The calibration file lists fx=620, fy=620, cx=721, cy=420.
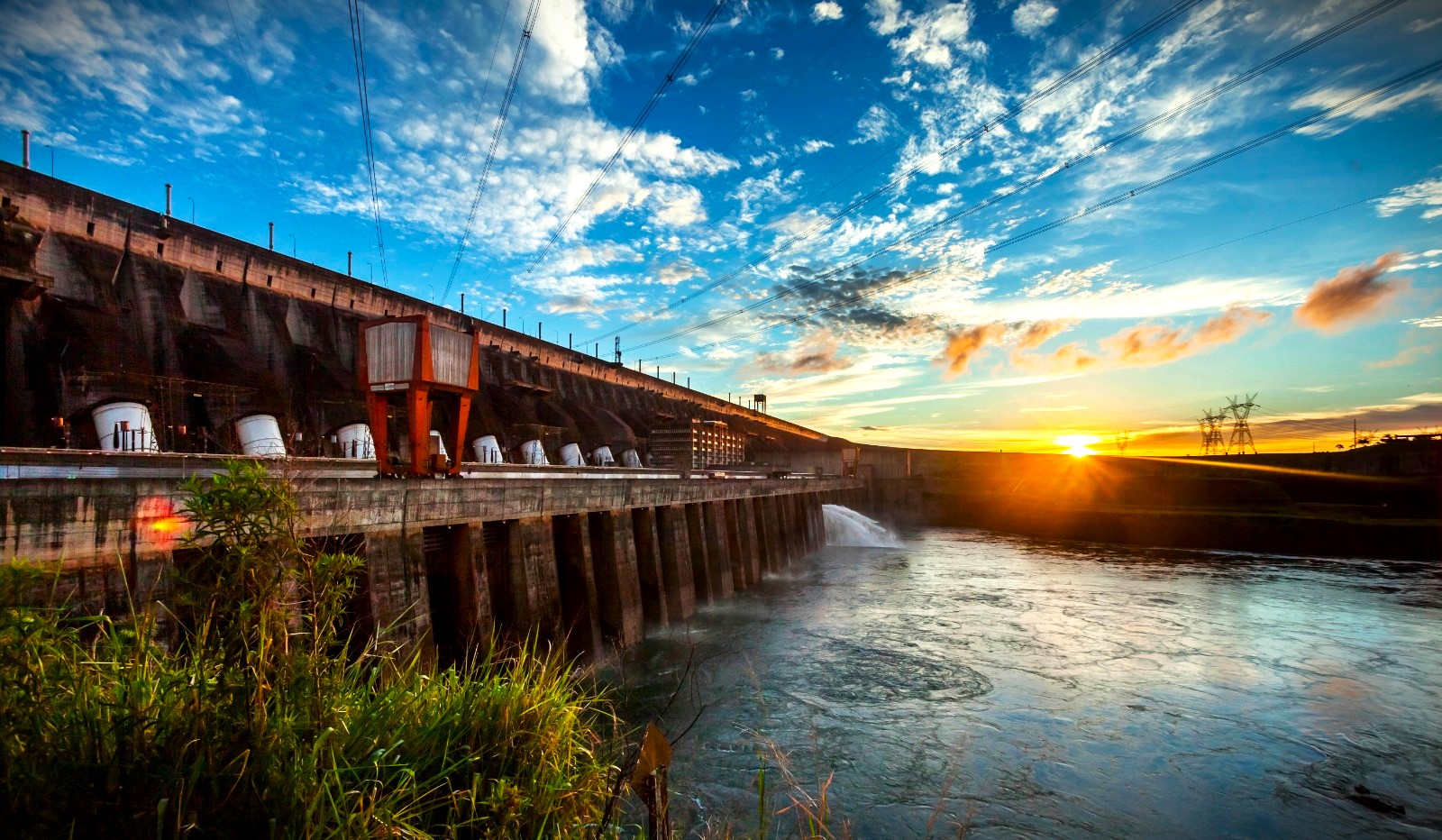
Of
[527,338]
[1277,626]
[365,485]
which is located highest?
[527,338]

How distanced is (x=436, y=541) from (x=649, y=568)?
22.5ft

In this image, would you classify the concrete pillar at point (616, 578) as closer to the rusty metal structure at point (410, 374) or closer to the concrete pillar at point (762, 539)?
the rusty metal structure at point (410, 374)

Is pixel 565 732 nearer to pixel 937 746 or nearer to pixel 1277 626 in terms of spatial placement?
pixel 937 746

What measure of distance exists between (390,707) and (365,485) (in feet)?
18.2

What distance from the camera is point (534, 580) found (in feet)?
38.6

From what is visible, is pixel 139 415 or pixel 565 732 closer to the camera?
pixel 565 732

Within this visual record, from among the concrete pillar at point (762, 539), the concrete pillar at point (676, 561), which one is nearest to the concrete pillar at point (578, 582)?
the concrete pillar at point (676, 561)

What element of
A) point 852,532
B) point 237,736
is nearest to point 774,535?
point 852,532

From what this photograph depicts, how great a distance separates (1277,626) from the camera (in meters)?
19.2

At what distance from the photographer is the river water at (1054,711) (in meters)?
8.38

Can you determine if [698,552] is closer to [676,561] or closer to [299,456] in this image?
[676,561]

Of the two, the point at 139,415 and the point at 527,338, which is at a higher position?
the point at 527,338

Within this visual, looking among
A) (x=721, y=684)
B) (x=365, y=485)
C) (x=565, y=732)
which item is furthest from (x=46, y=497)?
(x=721, y=684)

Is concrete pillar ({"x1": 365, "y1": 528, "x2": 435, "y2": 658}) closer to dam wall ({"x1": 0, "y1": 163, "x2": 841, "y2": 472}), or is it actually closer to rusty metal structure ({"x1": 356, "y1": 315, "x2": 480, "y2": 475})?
rusty metal structure ({"x1": 356, "y1": 315, "x2": 480, "y2": 475})
